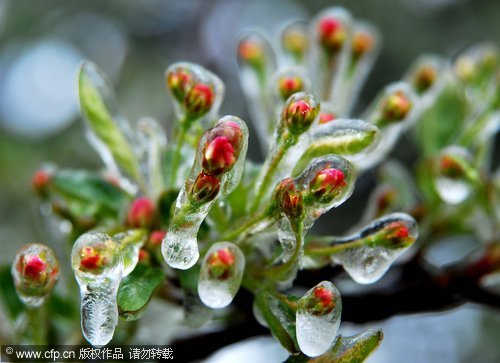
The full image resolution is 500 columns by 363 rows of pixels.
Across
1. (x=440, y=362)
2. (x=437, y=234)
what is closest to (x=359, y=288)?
(x=437, y=234)

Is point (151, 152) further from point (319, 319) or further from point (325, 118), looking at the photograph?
point (319, 319)

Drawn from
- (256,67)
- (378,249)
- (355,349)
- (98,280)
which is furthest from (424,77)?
(98,280)

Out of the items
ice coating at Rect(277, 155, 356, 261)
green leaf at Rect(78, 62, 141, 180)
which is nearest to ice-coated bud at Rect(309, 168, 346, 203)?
ice coating at Rect(277, 155, 356, 261)

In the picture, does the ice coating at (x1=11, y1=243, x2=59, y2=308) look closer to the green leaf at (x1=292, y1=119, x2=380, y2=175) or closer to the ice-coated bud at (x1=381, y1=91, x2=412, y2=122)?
the green leaf at (x1=292, y1=119, x2=380, y2=175)

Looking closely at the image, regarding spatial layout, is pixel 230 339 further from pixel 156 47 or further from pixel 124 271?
pixel 156 47

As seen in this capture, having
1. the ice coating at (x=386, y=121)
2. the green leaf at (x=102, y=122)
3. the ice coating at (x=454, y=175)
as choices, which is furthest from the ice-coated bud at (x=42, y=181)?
the ice coating at (x=454, y=175)

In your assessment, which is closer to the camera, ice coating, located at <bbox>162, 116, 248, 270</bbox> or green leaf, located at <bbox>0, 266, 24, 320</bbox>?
ice coating, located at <bbox>162, 116, 248, 270</bbox>
